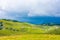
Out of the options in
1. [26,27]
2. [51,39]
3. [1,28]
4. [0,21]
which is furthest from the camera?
[26,27]

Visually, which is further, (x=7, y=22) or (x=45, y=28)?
(x=7, y=22)

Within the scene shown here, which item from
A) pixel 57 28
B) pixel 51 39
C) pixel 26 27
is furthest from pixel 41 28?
pixel 51 39

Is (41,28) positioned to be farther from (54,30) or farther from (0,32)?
(0,32)

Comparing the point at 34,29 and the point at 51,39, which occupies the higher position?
the point at 34,29

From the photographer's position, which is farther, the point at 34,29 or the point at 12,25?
the point at 12,25

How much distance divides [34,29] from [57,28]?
35.0 feet

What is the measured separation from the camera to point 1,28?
250 feet

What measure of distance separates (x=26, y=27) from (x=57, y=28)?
1732 cm

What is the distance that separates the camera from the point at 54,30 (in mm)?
78812

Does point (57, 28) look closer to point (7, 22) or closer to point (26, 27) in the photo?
point (26, 27)

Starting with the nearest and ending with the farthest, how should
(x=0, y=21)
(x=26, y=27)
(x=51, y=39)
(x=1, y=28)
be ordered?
(x=51, y=39) < (x=1, y=28) < (x=0, y=21) < (x=26, y=27)

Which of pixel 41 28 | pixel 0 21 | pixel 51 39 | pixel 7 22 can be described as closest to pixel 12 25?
pixel 7 22

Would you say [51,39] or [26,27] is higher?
[26,27]

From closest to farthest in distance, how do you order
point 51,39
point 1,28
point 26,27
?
1. point 51,39
2. point 1,28
3. point 26,27
